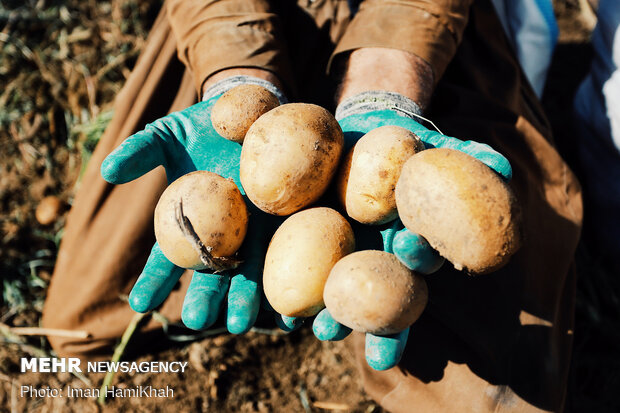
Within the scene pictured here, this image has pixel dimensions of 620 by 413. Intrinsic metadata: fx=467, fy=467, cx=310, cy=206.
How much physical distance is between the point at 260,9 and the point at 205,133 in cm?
74

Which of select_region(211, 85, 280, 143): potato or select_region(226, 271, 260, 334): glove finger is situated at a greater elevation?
select_region(211, 85, 280, 143): potato

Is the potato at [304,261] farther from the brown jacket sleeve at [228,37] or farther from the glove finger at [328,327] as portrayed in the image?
the brown jacket sleeve at [228,37]

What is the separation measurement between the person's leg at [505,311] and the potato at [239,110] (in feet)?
2.71

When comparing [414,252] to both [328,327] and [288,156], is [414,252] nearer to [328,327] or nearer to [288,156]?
[328,327]

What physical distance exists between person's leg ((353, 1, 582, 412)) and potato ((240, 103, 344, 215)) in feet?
2.29

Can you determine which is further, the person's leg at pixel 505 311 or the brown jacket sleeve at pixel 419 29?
the brown jacket sleeve at pixel 419 29

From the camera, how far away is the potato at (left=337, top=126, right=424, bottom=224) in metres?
1.45

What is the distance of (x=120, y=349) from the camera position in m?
2.35

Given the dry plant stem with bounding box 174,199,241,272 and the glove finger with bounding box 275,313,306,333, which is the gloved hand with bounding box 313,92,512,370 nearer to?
the glove finger with bounding box 275,313,306,333

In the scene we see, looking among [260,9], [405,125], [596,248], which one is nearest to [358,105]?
[405,125]

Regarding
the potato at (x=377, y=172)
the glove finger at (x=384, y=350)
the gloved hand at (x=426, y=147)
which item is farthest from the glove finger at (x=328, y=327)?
the potato at (x=377, y=172)

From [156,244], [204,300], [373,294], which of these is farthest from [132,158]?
[373,294]

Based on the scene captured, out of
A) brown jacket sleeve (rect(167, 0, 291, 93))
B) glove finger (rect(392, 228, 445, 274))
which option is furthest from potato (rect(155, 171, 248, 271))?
brown jacket sleeve (rect(167, 0, 291, 93))

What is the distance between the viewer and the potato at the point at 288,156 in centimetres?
147
